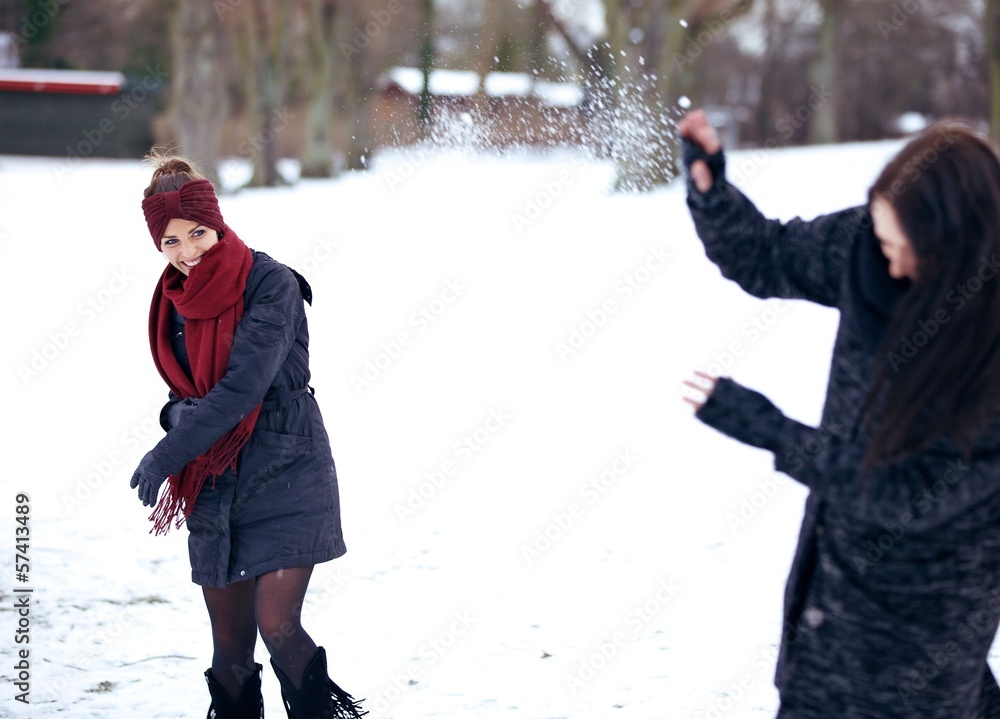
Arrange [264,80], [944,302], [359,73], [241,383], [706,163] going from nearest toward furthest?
[944,302], [706,163], [241,383], [264,80], [359,73]

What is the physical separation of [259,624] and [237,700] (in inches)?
11.7

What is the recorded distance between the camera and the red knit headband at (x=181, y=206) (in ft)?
8.74

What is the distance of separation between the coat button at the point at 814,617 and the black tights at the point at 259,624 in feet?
4.11

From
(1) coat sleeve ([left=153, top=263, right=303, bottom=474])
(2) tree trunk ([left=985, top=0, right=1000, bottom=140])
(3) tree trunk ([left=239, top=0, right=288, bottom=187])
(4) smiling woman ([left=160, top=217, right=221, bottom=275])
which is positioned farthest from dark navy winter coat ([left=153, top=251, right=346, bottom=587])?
(3) tree trunk ([left=239, top=0, right=288, bottom=187])

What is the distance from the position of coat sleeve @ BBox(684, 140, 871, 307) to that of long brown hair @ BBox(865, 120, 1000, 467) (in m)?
0.30

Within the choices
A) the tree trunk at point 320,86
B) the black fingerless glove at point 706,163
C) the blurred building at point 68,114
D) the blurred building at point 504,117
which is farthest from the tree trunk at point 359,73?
the black fingerless glove at point 706,163

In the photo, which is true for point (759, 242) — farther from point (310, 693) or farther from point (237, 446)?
point (310, 693)

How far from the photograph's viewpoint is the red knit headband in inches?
105

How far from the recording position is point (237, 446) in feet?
8.71

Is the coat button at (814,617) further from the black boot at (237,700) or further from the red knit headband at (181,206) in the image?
the red knit headband at (181,206)

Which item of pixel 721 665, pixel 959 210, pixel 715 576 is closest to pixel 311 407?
pixel 959 210

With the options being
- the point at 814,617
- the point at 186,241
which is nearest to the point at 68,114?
the point at 186,241

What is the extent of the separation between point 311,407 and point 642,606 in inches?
84.5

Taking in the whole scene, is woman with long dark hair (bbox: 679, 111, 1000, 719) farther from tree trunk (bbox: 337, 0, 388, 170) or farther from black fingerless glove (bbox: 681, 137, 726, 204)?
tree trunk (bbox: 337, 0, 388, 170)
